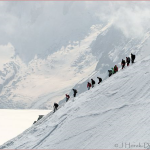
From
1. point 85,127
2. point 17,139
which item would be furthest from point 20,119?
point 85,127

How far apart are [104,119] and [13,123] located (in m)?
73.6

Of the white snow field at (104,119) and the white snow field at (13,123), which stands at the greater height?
the white snow field at (13,123)

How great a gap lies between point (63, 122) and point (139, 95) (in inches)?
337

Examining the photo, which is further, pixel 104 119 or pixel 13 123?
pixel 13 123

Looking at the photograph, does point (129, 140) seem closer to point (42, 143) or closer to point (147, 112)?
point (147, 112)

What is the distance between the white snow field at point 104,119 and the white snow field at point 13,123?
164 ft

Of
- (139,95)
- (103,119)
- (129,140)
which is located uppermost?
(139,95)

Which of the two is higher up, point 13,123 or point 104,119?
point 13,123

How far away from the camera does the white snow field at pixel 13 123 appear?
89875 millimetres

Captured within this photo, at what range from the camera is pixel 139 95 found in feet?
109

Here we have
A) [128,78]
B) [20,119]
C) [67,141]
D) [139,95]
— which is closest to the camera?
[67,141]

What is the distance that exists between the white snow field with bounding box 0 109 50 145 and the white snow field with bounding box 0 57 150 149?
49941mm

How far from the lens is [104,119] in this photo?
31.7 meters

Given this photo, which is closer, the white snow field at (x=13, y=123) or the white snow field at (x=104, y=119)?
the white snow field at (x=104, y=119)
